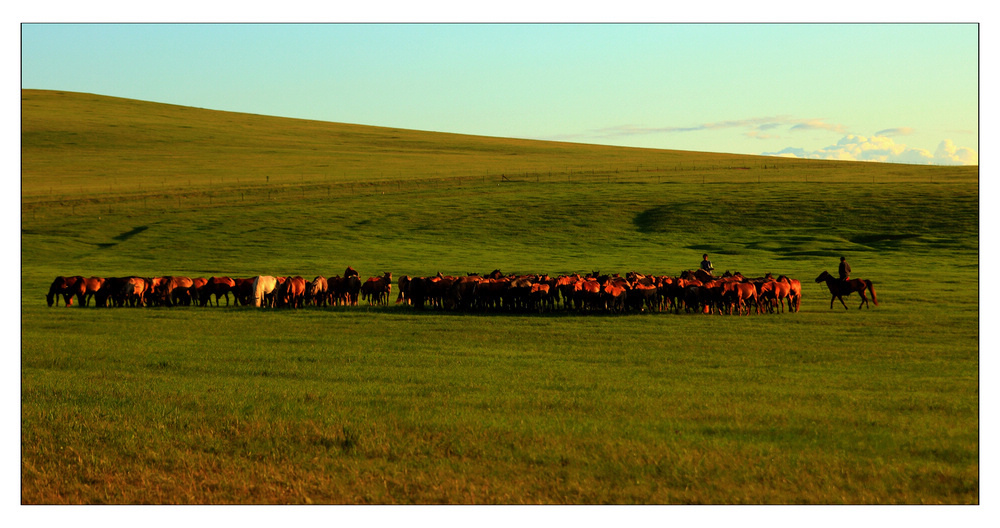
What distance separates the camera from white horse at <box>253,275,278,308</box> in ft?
90.8

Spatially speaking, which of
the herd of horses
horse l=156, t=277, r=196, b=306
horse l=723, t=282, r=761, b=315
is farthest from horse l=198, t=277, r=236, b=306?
horse l=723, t=282, r=761, b=315

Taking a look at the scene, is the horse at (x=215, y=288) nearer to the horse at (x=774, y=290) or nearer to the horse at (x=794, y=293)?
the horse at (x=774, y=290)

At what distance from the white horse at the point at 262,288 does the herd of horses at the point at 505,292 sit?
3 cm

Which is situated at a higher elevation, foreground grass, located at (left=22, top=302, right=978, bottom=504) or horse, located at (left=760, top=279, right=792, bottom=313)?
horse, located at (left=760, top=279, right=792, bottom=313)

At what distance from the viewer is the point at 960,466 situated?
314 inches

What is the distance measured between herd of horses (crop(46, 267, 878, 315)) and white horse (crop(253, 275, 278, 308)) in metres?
0.03

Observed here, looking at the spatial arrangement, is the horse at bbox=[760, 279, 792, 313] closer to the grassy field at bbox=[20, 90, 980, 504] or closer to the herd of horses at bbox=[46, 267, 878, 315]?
the herd of horses at bbox=[46, 267, 878, 315]

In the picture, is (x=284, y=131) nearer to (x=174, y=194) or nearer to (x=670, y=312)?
(x=174, y=194)

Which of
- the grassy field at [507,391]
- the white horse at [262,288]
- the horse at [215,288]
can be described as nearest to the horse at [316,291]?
the white horse at [262,288]

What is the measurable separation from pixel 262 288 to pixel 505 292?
8.73m

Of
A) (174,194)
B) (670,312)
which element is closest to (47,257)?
(174,194)

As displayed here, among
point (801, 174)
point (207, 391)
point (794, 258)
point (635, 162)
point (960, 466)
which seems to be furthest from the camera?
point (635, 162)

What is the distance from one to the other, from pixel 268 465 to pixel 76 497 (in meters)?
1.78

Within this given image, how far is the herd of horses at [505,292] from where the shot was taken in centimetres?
2464
